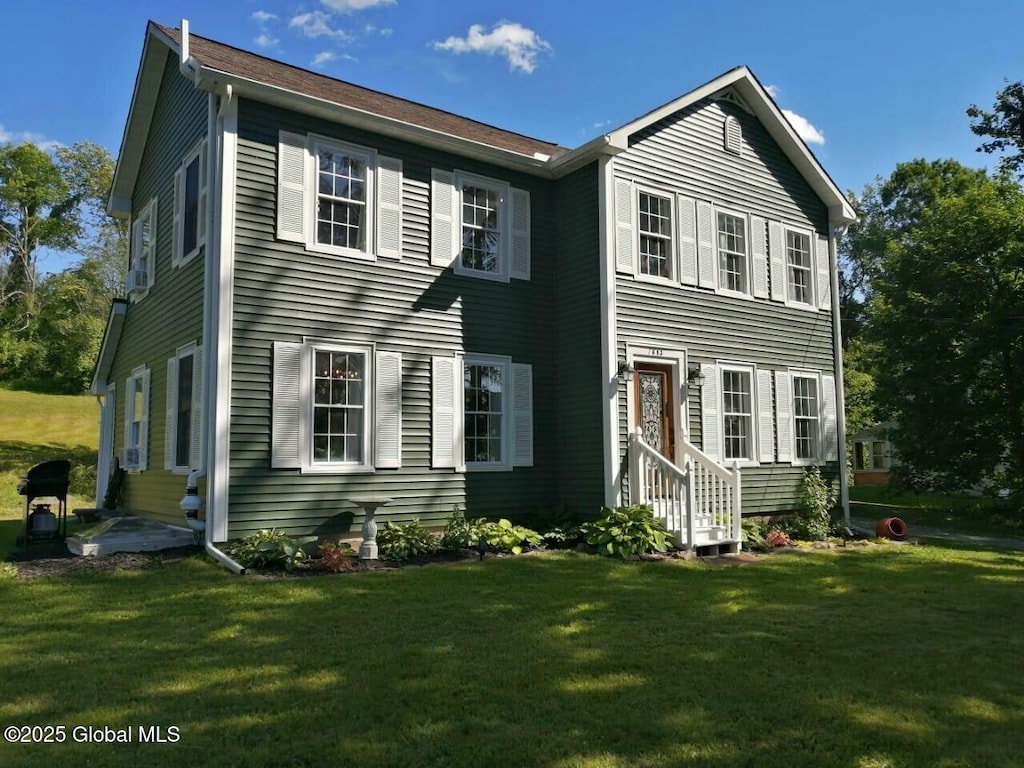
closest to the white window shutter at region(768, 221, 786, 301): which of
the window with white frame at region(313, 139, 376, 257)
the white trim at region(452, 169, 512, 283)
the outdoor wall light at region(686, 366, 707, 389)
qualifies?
the outdoor wall light at region(686, 366, 707, 389)

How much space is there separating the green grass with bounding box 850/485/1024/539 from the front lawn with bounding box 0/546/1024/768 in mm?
9252

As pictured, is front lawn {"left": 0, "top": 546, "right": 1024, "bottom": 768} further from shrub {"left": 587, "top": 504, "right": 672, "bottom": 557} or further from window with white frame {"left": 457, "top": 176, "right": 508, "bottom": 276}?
window with white frame {"left": 457, "top": 176, "right": 508, "bottom": 276}

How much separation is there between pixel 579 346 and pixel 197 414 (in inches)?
209

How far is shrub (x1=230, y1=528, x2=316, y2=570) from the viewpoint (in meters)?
8.38

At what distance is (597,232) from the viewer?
1138 cm

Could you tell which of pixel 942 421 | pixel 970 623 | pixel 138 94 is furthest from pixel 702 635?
pixel 942 421

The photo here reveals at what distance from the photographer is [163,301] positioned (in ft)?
37.1

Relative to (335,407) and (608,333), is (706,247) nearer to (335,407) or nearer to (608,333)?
(608,333)

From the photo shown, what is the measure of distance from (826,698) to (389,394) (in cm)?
686

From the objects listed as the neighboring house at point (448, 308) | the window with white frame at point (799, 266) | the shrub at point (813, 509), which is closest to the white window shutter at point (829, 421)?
the neighboring house at point (448, 308)

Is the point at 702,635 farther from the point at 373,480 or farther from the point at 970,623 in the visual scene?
the point at 373,480

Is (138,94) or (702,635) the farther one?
(138,94)

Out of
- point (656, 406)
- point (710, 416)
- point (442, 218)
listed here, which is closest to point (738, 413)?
point (710, 416)

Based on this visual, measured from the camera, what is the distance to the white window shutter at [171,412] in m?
10.3
